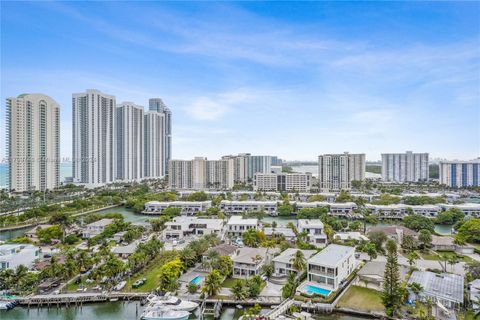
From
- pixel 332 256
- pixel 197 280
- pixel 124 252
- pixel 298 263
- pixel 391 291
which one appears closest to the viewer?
pixel 391 291

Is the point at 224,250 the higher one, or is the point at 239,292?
the point at 224,250

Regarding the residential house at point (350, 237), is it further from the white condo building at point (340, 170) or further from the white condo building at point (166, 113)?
the white condo building at point (166, 113)

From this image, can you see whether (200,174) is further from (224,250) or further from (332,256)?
(332,256)

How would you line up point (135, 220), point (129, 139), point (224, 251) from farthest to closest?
point (129, 139) → point (135, 220) → point (224, 251)

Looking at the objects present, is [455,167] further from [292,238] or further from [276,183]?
[292,238]

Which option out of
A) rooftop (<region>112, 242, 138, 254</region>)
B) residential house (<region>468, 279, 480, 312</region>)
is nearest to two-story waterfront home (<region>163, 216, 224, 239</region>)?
rooftop (<region>112, 242, 138, 254</region>)

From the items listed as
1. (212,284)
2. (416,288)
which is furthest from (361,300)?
(212,284)

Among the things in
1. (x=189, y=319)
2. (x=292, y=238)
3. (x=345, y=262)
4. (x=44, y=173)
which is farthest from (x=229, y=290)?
(x=44, y=173)

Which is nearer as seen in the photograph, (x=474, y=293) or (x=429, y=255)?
(x=474, y=293)
